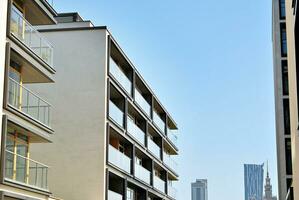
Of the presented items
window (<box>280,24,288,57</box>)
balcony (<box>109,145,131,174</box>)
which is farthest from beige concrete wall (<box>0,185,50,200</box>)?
window (<box>280,24,288,57</box>)

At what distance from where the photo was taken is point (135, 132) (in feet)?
167

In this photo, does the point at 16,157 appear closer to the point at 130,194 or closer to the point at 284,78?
the point at 130,194

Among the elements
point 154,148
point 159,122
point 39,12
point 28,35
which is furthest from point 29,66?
point 159,122

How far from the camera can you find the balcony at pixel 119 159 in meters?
42.6

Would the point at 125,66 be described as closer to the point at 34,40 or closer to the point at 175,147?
the point at 34,40

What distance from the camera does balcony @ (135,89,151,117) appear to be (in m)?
52.7

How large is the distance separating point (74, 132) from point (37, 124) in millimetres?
11031

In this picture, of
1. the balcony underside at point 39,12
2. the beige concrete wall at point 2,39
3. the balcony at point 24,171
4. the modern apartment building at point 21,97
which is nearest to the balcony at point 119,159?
the modern apartment building at point 21,97

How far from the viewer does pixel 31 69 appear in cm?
3061

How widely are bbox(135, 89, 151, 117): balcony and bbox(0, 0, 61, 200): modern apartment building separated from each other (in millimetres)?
19200

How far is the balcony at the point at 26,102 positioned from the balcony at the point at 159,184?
27.1 m

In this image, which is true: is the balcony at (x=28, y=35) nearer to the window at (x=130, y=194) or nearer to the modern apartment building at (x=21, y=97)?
the modern apartment building at (x=21, y=97)

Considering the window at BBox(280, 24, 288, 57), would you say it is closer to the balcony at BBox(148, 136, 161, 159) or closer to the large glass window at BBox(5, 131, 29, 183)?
the balcony at BBox(148, 136, 161, 159)

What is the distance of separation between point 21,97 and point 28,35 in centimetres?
290
